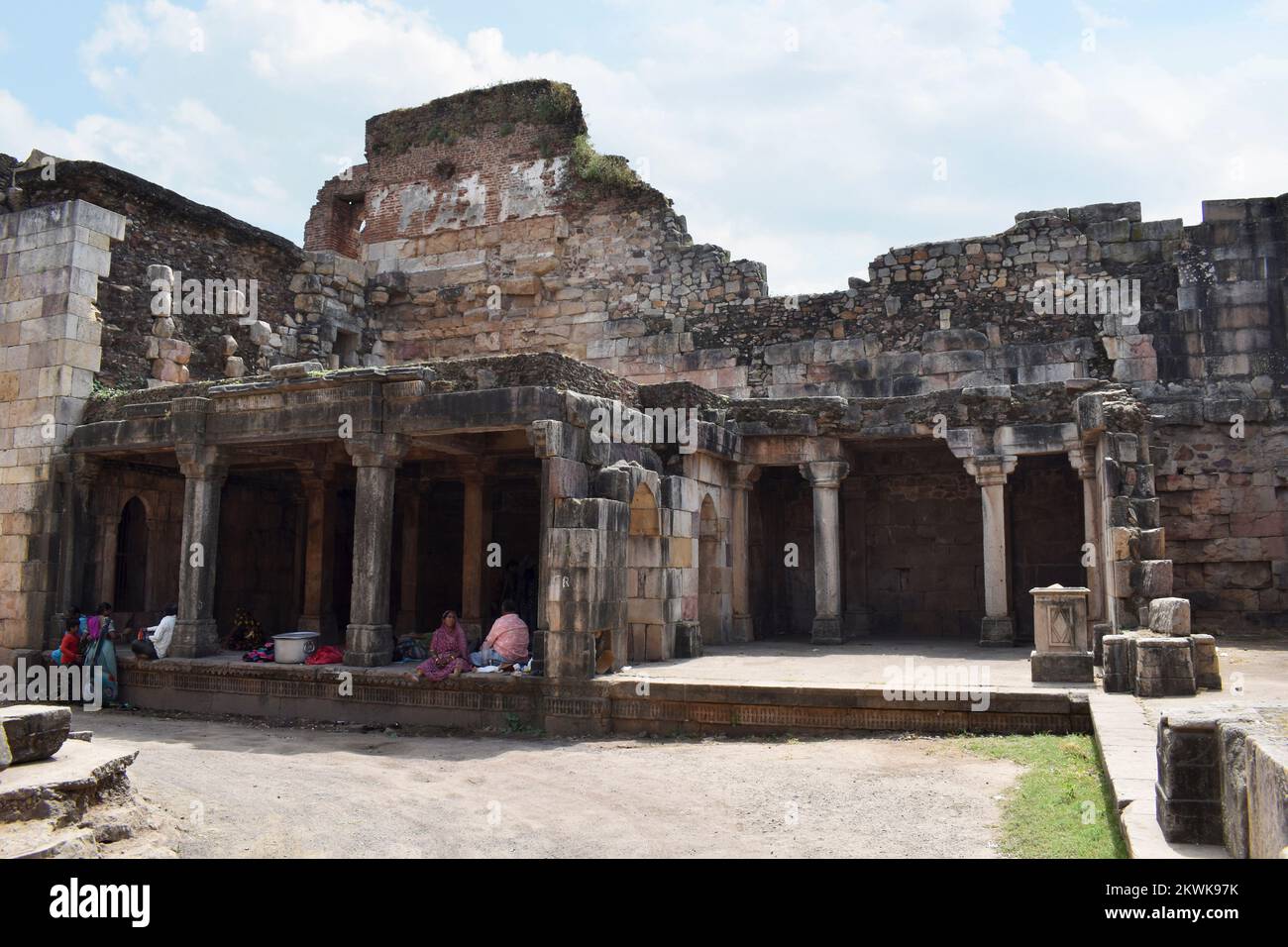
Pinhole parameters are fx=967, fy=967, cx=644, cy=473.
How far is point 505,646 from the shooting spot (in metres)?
12.5

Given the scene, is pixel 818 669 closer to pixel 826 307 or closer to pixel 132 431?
pixel 826 307

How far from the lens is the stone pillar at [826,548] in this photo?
1639 centimetres

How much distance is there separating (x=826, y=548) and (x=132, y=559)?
12377 mm

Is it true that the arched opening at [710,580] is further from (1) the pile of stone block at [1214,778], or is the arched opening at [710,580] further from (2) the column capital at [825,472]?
(1) the pile of stone block at [1214,778]

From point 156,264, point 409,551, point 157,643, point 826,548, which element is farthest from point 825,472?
point 156,264

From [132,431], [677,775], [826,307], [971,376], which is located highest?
[826,307]

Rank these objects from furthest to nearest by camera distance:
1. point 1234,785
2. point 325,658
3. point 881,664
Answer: point 325,658, point 881,664, point 1234,785

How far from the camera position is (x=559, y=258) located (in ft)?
73.9

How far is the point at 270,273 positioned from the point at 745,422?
10.2 metres

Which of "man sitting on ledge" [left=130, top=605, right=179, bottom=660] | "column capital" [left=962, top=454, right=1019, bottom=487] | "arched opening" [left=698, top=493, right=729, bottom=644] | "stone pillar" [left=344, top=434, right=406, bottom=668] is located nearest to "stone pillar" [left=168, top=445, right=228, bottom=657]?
"man sitting on ledge" [left=130, top=605, right=179, bottom=660]

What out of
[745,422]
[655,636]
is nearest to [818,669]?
[655,636]

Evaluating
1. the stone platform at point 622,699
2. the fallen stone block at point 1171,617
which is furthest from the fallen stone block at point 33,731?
the fallen stone block at point 1171,617

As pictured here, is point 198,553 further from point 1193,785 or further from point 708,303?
point 1193,785

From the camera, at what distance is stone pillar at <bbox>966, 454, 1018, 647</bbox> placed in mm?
15555
